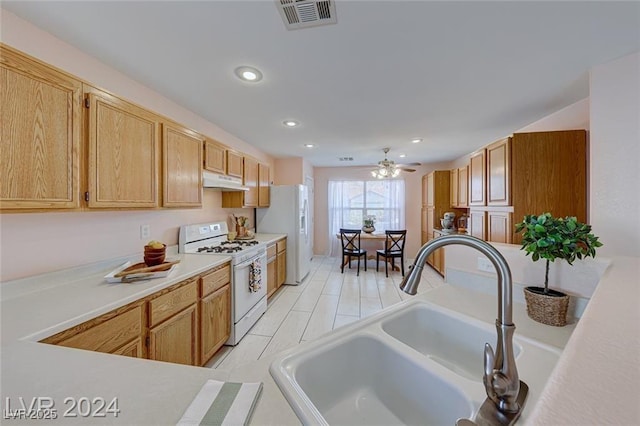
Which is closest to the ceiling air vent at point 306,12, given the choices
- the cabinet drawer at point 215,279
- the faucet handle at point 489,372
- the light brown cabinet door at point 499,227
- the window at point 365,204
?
the faucet handle at point 489,372

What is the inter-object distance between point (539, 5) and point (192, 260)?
9.50 feet

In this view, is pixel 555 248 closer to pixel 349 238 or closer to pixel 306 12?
pixel 306 12

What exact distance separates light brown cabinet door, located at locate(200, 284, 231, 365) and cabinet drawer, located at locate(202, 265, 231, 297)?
0.04m

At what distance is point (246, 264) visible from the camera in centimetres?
251

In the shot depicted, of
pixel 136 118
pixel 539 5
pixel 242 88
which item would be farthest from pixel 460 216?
pixel 136 118

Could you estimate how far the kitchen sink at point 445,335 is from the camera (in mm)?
1075

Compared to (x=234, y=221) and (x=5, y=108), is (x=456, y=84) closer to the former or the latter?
(x=5, y=108)

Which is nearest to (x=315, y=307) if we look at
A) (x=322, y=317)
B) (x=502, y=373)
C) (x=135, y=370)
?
(x=322, y=317)

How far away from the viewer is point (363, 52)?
1588 mm

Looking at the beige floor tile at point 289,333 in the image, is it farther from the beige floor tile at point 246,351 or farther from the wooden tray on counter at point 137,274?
the wooden tray on counter at point 137,274

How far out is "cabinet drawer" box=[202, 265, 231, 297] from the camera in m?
1.94

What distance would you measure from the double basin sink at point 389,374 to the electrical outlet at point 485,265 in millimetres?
467

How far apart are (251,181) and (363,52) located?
2.42 m

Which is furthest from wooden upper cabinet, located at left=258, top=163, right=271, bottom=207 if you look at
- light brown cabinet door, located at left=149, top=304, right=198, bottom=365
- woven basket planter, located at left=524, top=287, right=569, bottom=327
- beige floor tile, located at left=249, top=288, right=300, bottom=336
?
woven basket planter, located at left=524, top=287, right=569, bottom=327
